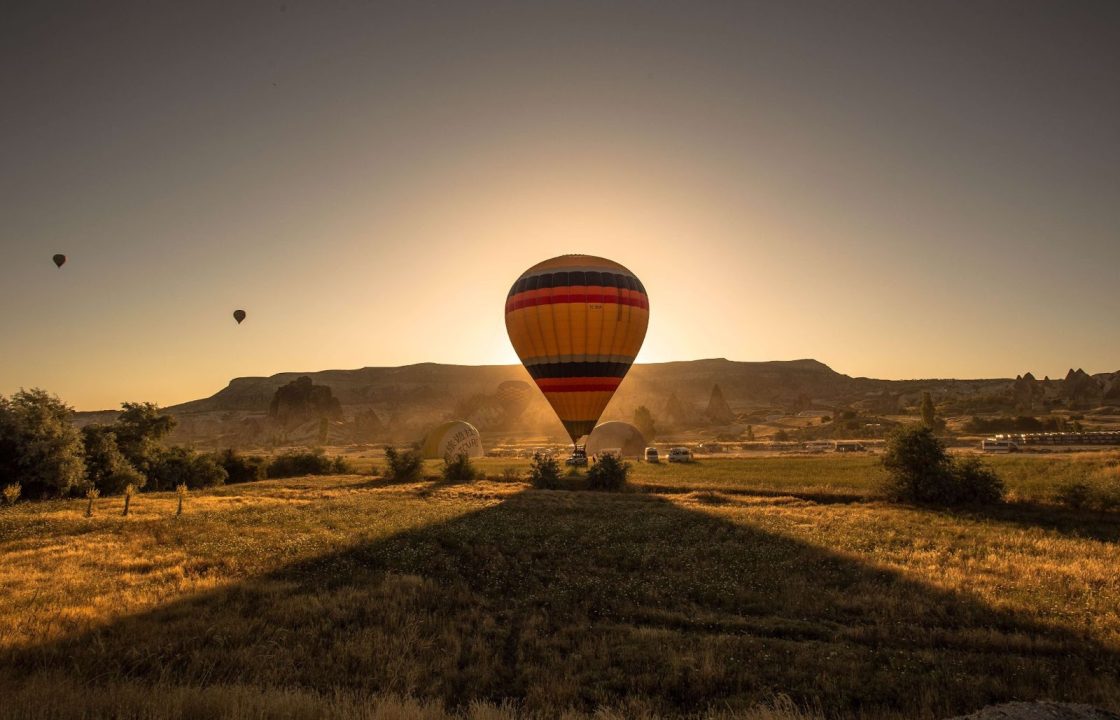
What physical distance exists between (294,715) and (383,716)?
1201 mm

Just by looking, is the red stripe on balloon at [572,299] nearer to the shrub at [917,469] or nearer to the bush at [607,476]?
the bush at [607,476]

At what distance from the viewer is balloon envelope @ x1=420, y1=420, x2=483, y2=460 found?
65.3m

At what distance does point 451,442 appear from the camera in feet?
215

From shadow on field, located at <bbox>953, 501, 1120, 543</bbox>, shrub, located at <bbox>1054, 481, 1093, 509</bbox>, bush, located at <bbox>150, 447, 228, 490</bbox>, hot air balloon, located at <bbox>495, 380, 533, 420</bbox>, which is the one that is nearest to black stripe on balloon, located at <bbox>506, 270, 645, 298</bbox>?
shadow on field, located at <bbox>953, 501, 1120, 543</bbox>

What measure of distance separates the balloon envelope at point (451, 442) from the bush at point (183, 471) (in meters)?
21.7

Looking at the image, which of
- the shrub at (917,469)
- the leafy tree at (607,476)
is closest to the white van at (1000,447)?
the shrub at (917,469)

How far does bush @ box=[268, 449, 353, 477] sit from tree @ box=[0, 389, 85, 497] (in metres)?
20.9

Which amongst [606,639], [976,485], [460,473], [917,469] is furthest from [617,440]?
[606,639]

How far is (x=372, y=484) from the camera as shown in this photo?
46.1 m

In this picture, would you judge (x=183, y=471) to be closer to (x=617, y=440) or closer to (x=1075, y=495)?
A: (x=617, y=440)

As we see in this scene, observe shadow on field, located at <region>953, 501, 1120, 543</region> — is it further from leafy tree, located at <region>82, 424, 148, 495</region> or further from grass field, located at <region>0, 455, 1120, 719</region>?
leafy tree, located at <region>82, 424, 148, 495</region>

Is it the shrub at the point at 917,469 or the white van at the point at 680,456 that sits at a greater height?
the shrub at the point at 917,469

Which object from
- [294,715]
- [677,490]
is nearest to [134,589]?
[294,715]

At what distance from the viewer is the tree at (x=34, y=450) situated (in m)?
33.8
